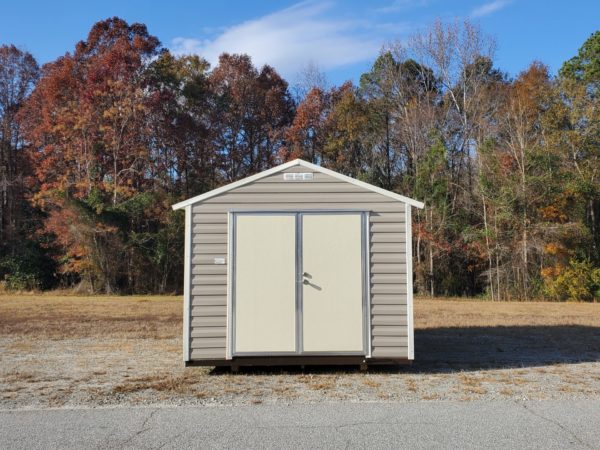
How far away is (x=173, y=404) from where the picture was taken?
5762mm

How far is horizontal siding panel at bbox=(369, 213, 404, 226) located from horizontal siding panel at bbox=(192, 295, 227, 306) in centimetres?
227

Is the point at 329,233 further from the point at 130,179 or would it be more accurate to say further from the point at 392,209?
the point at 130,179

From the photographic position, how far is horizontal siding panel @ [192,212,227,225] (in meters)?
7.66

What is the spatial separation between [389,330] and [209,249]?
265cm

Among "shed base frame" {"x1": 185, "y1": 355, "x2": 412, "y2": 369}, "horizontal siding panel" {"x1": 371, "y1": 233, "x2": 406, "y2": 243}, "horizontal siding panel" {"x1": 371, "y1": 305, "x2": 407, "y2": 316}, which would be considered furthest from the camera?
"horizontal siding panel" {"x1": 371, "y1": 233, "x2": 406, "y2": 243}

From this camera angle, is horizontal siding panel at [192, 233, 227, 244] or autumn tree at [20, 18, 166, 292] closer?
horizontal siding panel at [192, 233, 227, 244]

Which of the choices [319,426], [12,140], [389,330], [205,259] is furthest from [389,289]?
[12,140]

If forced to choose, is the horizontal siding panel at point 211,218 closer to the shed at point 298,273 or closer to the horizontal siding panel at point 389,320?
the shed at point 298,273

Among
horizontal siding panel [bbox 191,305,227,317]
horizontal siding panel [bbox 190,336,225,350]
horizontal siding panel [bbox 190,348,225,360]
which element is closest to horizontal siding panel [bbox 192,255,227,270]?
horizontal siding panel [bbox 191,305,227,317]

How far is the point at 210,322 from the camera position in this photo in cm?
748

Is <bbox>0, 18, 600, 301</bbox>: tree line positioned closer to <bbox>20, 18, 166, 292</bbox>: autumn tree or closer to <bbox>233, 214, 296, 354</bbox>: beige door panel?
<bbox>20, 18, 166, 292</bbox>: autumn tree

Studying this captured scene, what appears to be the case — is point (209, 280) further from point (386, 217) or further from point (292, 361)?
point (386, 217)

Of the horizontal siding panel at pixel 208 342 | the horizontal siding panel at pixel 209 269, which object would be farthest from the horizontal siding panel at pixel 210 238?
the horizontal siding panel at pixel 208 342

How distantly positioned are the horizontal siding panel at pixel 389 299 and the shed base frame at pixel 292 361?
73 cm
